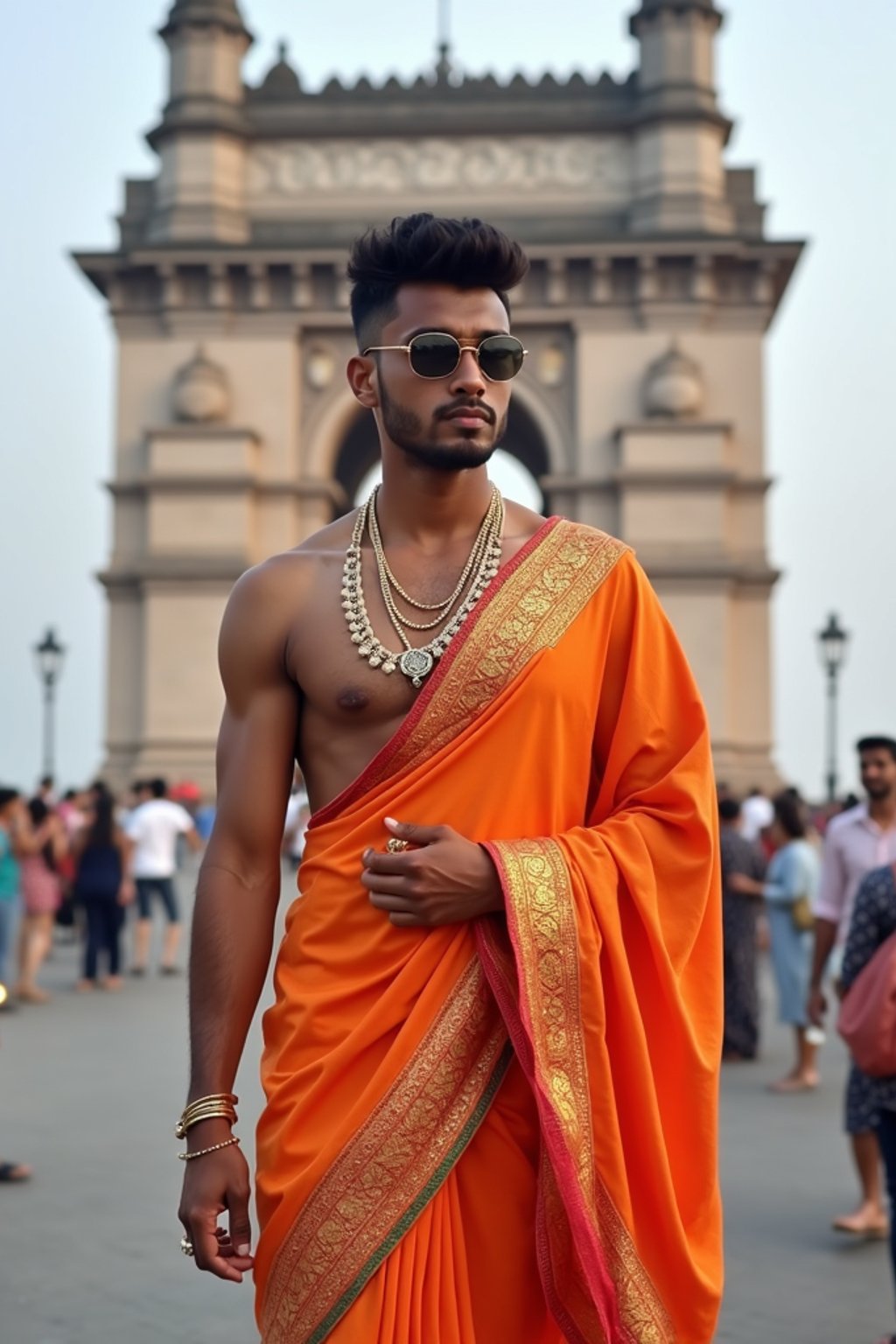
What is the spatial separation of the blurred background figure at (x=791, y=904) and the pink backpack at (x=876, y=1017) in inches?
217

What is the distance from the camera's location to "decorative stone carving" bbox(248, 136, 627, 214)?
3128cm

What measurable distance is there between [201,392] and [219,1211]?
28933 mm

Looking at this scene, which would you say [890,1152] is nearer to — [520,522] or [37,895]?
[520,522]

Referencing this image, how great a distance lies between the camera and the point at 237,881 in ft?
9.74

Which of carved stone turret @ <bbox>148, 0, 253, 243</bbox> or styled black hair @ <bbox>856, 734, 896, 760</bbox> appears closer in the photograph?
styled black hair @ <bbox>856, 734, 896, 760</bbox>

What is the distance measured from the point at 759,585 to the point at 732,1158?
74.8ft

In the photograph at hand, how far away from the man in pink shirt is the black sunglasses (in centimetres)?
421

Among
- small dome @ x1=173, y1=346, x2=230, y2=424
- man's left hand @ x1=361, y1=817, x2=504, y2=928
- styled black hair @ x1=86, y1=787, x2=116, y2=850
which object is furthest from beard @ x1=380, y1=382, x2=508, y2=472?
small dome @ x1=173, y1=346, x2=230, y2=424

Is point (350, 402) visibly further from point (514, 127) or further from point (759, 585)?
point (759, 585)

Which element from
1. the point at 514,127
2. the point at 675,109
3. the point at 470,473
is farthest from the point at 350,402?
the point at 470,473

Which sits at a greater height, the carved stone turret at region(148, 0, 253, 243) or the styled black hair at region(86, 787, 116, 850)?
the carved stone turret at region(148, 0, 253, 243)

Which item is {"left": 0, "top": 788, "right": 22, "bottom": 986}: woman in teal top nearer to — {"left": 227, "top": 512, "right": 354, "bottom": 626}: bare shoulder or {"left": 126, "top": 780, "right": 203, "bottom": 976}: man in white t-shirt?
{"left": 126, "top": 780, "right": 203, "bottom": 976}: man in white t-shirt

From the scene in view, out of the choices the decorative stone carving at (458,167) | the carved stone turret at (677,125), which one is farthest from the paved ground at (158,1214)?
the decorative stone carving at (458,167)

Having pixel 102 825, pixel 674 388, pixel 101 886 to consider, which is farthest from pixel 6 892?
pixel 674 388
